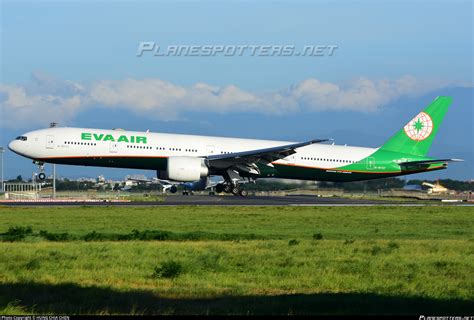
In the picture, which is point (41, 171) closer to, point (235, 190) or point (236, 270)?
point (235, 190)

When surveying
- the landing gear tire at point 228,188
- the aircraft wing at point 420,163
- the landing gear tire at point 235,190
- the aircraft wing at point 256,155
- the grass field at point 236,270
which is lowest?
the grass field at point 236,270

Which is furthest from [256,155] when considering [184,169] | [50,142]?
[50,142]

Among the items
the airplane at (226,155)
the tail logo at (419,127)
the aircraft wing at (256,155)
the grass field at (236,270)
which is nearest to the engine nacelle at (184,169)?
the airplane at (226,155)

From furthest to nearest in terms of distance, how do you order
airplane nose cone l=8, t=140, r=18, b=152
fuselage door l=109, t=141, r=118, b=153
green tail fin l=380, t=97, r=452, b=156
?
1. green tail fin l=380, t=97, r=452, b=156
2. airplane nose cone l=8, t=140, r=18, b=152
3. fuselage door l=109, t=141, r=118, b=153

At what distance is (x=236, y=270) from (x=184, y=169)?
35.7 metres

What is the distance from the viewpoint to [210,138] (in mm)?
59531

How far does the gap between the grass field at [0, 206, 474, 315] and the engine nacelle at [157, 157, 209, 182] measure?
1871 cm

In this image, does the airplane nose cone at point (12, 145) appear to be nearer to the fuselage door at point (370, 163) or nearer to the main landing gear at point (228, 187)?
the main landing gear at point (228, 187)

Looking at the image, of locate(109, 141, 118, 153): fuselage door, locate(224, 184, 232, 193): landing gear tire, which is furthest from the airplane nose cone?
locate(224, 184, 232, 193): landing gear tire

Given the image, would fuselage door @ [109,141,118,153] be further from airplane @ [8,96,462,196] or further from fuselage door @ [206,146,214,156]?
fuselage door @ [206,146,214,156]

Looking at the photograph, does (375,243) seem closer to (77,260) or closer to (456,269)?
(456,269)

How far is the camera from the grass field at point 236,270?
1448 centimetres

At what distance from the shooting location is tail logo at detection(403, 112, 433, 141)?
6581 centimetres

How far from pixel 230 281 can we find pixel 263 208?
31297mm
